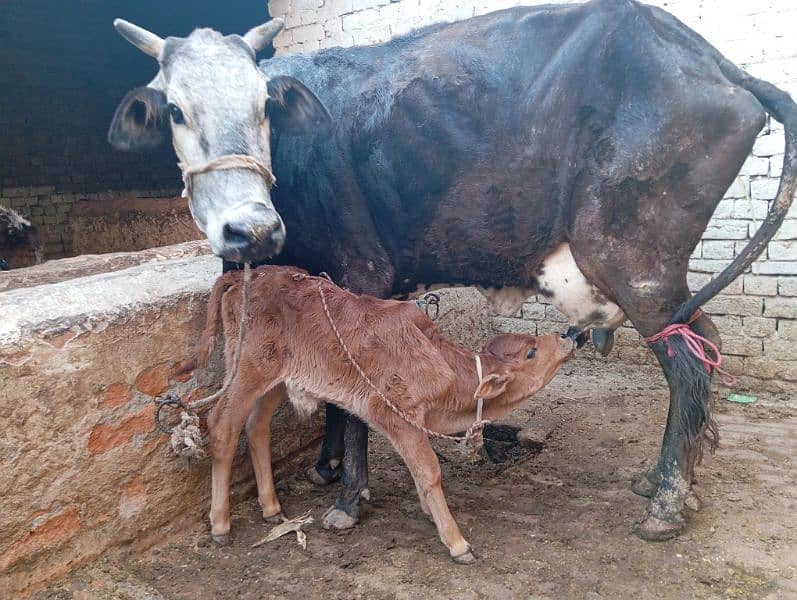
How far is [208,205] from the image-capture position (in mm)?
2719

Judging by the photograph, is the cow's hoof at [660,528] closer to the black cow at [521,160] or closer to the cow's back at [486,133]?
the black cow at [521,160]

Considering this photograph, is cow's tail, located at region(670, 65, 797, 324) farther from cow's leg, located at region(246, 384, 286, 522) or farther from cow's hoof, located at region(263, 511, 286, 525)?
cow's hoof, located at region(263, 511, 286, 525)

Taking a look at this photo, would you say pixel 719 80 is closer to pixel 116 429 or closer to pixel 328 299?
pixel 328 299

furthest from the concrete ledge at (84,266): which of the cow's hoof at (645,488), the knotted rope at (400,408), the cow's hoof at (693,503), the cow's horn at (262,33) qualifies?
the cow's hoof at (693,503)

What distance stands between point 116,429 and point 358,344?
3.75 feet

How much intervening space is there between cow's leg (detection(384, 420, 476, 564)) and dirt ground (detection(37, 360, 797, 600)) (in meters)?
0.09

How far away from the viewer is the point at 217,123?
2.73m

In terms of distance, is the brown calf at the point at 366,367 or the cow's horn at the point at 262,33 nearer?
the brown calf at the point at 366,367

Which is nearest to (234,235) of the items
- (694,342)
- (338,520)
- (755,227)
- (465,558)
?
(338,520)

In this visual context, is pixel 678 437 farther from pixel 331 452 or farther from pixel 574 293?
pixel 331 452

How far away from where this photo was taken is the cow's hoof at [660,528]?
310cm

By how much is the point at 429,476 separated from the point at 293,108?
1.86 m

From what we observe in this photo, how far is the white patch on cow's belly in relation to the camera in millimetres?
3307

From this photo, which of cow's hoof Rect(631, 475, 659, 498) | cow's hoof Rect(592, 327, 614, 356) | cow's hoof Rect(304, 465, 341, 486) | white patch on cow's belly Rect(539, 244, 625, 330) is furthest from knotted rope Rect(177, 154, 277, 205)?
cow's hoof Rect(631, 475, 659, 498)
